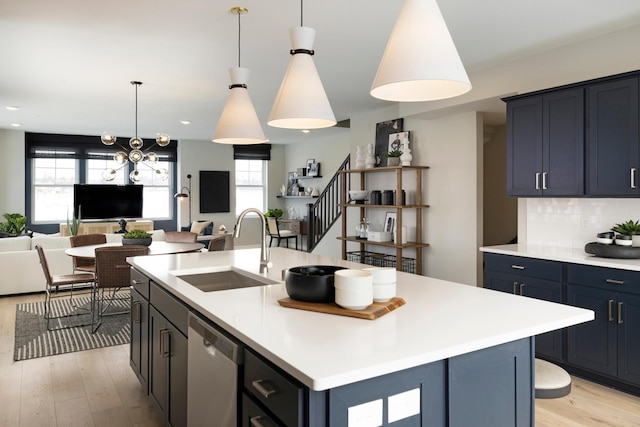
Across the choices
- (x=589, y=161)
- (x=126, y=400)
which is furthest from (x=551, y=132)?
(x=126, y=400)

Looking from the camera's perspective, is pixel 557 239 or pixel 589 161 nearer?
pixel 589 161

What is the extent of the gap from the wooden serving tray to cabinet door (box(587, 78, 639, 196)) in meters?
2.42

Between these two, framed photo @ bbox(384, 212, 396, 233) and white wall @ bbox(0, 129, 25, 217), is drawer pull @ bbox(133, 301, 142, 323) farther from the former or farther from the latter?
white wall @ bbox(0, 129, 25, 217)

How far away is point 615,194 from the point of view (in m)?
3.39

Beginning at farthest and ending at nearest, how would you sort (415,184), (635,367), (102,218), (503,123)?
1. (102,218)
2. (503,123)
3. (415,184)
4. (635,367)

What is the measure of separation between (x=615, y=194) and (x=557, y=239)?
33.4 inches

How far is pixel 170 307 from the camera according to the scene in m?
2.38

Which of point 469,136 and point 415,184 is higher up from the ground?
point 469,136

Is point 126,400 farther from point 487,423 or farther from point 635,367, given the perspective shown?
point 635,367

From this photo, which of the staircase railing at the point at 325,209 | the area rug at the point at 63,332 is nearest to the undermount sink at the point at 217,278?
the area rug at the point at 63,332

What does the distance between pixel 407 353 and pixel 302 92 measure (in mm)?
1386

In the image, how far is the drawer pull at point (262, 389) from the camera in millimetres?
1348

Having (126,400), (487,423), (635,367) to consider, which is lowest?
(126,400)

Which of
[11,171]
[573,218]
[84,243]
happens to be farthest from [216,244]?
[11,171]
